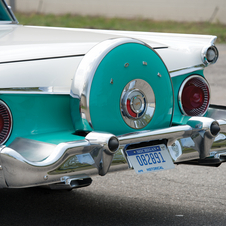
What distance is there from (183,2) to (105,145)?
20740 mm

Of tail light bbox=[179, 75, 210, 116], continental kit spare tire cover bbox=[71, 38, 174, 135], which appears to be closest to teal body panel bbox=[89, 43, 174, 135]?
continental kit spare tire cover bbox=[71, 38, 174, 135]

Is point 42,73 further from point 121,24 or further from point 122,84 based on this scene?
point 121,24

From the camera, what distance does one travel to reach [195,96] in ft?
11.2

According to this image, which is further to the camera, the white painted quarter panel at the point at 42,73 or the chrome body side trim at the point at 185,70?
the chrome body side trim at the point at 185,70

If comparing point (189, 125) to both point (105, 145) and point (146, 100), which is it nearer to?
point (146, 100)

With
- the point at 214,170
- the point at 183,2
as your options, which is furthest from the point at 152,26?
the point at 214,170

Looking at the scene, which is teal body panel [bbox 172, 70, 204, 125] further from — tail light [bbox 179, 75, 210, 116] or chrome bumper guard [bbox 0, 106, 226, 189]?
chrome bumper guard [bbox 0, 106, 226, 189]

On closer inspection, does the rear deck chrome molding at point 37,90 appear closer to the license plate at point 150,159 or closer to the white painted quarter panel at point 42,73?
the white painted quarter panel at point 42,73

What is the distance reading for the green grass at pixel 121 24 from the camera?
66.0 ft

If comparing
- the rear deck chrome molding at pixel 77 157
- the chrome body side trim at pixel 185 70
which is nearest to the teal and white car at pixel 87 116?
the rear deck chrome molding at pixel 77 157

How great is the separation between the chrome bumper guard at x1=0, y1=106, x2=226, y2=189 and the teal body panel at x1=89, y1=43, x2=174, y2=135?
0.46ft

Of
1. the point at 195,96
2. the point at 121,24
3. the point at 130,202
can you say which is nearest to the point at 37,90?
the point at 195,96

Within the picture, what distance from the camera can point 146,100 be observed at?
286 centimetres

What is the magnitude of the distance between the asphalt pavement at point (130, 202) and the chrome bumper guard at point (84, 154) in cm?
64
